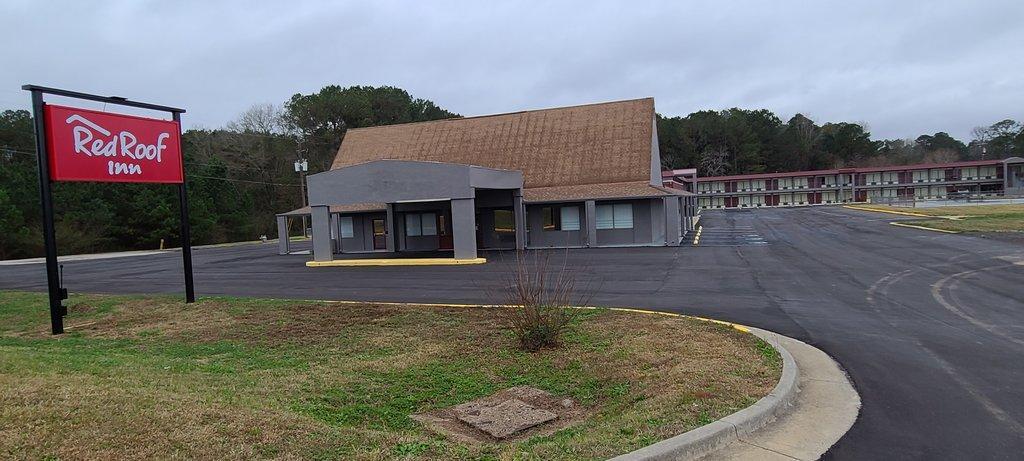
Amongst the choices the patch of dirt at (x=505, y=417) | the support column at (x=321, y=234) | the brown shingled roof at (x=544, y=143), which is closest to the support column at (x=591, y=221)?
the brown shingled roof at (x=544, y=143)

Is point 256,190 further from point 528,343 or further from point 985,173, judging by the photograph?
point 985,173

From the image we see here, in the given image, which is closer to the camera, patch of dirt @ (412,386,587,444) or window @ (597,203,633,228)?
patch of dirt @ (412,386,587,444)

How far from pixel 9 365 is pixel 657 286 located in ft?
39.5

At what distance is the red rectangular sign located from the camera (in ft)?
36.1

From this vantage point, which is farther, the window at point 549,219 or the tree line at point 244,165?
the tree line at point 244,165

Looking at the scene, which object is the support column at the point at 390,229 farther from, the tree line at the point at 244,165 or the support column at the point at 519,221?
the tree line at the point at 244,165

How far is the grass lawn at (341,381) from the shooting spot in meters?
4.39

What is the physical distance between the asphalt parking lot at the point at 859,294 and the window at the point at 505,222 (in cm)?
492

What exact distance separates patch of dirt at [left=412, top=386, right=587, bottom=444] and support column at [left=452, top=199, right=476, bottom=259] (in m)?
17.4

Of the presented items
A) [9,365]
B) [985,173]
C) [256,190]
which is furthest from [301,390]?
[985,173]

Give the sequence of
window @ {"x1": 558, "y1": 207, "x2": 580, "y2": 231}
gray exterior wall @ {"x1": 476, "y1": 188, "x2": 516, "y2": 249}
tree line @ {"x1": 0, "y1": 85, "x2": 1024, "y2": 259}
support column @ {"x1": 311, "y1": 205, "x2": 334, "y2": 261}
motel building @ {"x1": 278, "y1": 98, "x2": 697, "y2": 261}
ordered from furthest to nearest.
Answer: tree line @ {"x1": 0, "y1": 85, "x2": 1024, "y2": 259}
gray exterior wall @ {"x1": 476, "y1": 188, "x2": 516, "y2": 249}
window @ {"x1": 558, "y1": 207, "x2": 580, "y2": 231}
support column @ {"x1": 311, "y1": 205, "x2": 334, "y2": 261}
motel building @ {"x1": 278, "y1": 98, "x2": 697, "y2": 261}

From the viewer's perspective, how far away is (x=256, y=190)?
6275cm

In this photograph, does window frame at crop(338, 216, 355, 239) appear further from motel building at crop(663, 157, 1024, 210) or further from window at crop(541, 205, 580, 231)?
motel building at crop(663, 157, 1024, 210)

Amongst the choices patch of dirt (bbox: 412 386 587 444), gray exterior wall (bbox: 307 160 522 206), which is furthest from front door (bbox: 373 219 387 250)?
patch of dirt (bbox: 412 386 587 444)
